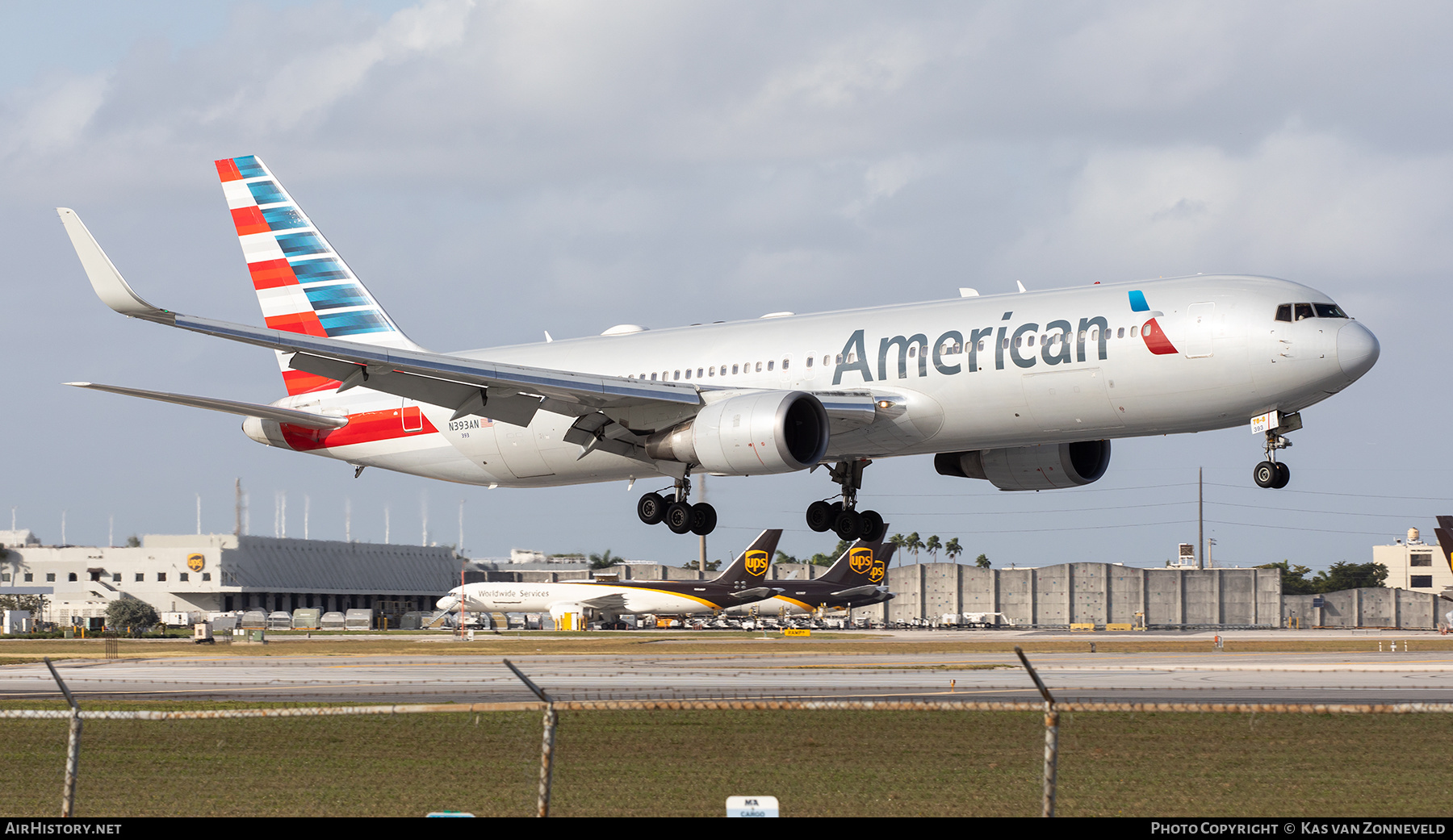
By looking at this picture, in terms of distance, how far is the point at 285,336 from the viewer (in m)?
32.2

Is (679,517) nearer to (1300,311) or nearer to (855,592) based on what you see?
(1300,311)

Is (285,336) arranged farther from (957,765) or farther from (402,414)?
(957,765)

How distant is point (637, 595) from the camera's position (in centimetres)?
11762

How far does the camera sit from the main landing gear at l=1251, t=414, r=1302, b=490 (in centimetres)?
3244

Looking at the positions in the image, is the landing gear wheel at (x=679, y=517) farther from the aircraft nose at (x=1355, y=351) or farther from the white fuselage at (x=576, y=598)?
the white fuselage at (x=576, y=598)

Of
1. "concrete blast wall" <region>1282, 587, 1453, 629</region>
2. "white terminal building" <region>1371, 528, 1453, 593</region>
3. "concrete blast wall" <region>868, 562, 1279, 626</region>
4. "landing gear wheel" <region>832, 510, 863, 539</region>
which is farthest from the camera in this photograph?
"white terminal building" <region>1371, 528, 1453, 593</region>

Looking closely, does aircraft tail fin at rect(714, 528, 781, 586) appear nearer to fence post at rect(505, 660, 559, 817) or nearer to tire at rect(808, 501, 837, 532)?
tire at rect(808, 501, 837, 532)

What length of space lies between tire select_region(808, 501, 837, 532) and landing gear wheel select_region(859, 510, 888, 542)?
89cm

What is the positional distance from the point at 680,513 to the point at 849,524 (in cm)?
527

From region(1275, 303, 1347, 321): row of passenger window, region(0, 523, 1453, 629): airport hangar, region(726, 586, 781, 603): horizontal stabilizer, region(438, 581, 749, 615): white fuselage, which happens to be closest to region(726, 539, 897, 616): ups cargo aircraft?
region(726, 586, 781, 603): horizontal stabilizer

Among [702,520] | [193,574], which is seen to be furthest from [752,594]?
[702,520]

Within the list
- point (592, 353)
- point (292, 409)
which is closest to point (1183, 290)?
point (592, 353)

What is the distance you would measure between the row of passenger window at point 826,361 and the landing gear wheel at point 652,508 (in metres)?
3.20

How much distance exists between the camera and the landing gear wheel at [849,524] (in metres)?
41.6
